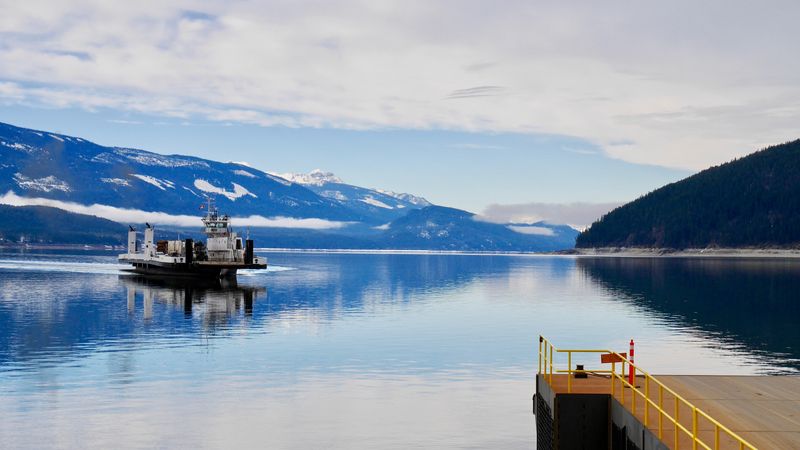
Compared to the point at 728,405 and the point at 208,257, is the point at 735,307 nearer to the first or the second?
the point at 728,405

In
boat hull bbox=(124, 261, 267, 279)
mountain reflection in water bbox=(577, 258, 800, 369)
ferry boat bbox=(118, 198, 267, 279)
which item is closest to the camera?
mountain reflection in water bbox=(577, 258, 800, 369)

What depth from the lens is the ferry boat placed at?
6078 inches

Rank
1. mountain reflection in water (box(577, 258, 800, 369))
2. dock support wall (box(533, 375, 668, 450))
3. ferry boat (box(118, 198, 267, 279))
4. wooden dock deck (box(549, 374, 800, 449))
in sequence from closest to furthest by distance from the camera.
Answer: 1. wooden dock deck (box(549, 374, 800, 449))
2. dock support wall (box(533, 375, 668, 450))
3. mountain reflection in water (box(577, 258, 800, 369))
4. ferry boat (box(118, 198, 267, 279))

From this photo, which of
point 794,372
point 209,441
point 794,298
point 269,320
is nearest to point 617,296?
point 794,298

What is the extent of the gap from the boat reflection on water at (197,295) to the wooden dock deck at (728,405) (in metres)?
58.5

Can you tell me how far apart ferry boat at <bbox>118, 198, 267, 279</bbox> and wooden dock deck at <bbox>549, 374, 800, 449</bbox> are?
402 ft

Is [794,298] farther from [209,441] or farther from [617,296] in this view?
[209,441]

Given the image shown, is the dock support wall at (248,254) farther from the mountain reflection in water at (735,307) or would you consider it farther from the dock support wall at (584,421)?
the dock support wall at (584,421)

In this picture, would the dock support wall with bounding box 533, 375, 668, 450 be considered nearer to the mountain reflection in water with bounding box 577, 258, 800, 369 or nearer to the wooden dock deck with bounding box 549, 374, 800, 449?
the wooden dock deck with bounding box 549, 374, 800, 449

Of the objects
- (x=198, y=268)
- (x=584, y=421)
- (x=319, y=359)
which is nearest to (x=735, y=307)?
(x=319, y=359)

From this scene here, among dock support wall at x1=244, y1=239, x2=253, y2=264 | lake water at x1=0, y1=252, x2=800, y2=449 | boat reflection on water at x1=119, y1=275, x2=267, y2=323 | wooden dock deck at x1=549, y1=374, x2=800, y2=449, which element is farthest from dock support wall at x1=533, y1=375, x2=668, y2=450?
dock support wall at x1=244, y1=239, x2=253, y2=264

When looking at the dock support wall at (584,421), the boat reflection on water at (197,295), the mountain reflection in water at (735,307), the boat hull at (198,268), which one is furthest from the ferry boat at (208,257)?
the dock support wall at (584,421)

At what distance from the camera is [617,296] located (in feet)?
413

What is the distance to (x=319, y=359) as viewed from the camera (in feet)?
193
